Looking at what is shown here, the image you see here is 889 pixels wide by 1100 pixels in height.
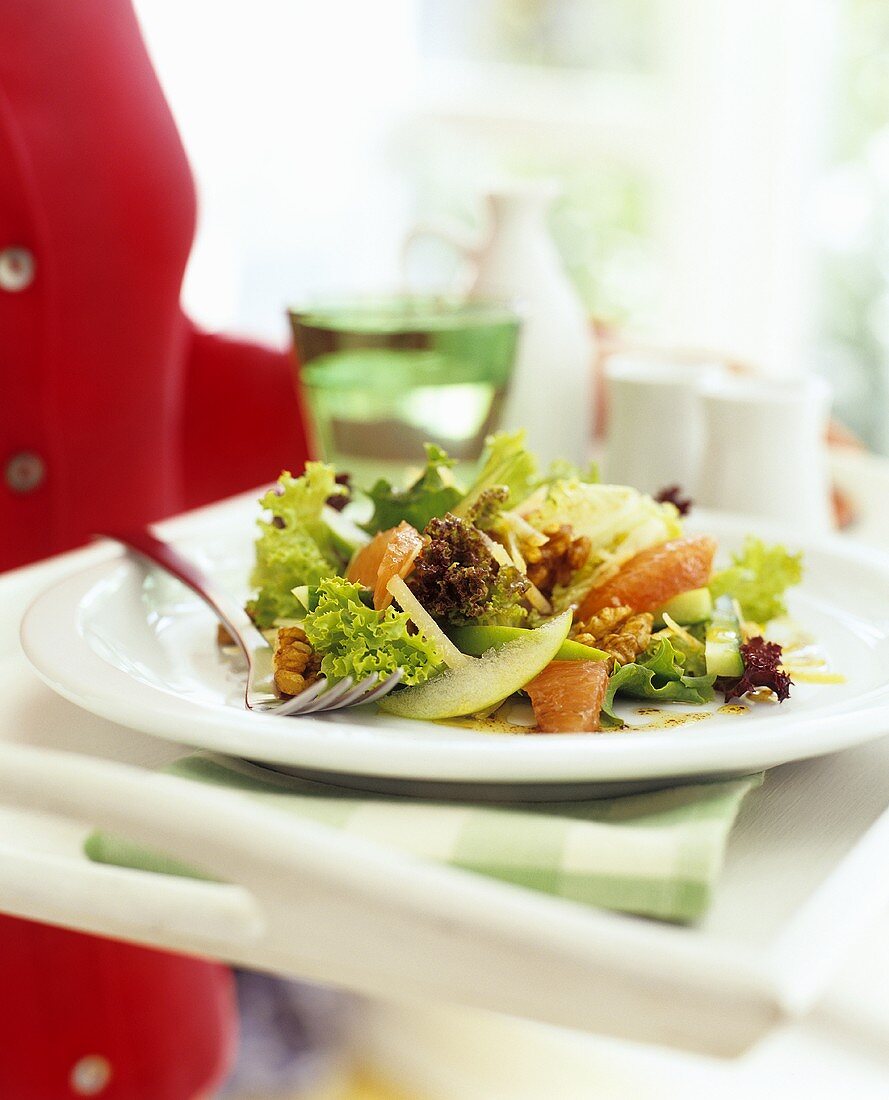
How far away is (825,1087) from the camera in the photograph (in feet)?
7.07

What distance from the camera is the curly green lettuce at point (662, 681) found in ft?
2.08

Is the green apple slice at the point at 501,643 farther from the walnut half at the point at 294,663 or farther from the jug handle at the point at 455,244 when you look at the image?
the jug handle at the point at 455,244

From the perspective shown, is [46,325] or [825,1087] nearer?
[46,325]

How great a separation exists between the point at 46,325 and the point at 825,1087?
182cm

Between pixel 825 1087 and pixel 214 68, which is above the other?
pixel 214 68

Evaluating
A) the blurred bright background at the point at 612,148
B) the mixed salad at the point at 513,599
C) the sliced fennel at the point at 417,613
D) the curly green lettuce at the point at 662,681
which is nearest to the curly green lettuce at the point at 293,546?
the mixed salad at the point at 513,599

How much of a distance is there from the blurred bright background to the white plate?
240cm

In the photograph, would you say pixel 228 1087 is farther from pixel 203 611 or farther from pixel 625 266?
pixel 625 266

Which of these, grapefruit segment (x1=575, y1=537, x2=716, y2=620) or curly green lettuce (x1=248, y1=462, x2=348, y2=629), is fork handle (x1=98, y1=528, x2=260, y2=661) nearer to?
curly green lettuce (x1=248, y1=462, x2=348, y2=629)

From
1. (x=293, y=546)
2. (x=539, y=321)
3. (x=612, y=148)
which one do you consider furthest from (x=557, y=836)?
(x=612, y=148)

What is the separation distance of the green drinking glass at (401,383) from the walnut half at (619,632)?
0.39m

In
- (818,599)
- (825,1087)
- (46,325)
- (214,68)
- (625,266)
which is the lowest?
(825,1087)

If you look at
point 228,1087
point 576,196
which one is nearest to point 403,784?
point 228,1087

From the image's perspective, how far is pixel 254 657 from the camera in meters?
0.67
